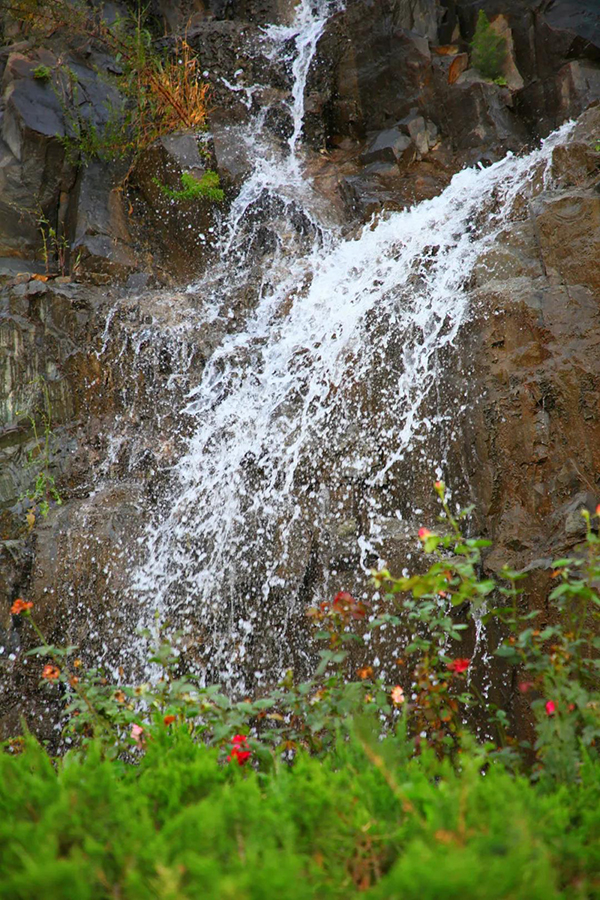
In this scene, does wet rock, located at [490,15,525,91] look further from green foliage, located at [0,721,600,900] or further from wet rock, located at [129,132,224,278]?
green foliage, located at [0,721,600,900]

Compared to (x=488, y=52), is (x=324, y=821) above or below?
below

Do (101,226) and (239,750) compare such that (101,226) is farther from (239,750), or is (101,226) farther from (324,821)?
(324,821)

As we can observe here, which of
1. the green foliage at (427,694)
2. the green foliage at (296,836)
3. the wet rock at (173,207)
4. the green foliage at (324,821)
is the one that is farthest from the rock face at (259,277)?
the green foliage at (296,836)

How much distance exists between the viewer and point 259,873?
1.14 metres

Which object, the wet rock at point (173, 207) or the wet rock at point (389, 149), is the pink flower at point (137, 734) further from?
the wet rock at point (389, 149)

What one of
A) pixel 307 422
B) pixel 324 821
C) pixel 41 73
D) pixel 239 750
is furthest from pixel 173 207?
pixel 324 821

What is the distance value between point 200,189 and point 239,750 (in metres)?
5.71

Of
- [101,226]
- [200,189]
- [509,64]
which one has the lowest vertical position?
[101,226]

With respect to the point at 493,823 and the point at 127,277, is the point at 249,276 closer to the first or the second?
the point at 127,277

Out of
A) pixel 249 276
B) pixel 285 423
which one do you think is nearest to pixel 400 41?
pixel 249 276

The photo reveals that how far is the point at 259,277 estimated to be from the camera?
6.15m

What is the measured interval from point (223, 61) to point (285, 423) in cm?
565

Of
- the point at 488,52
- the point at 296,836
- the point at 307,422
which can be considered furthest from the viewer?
the point at 488,52

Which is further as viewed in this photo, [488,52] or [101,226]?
[488,52]
